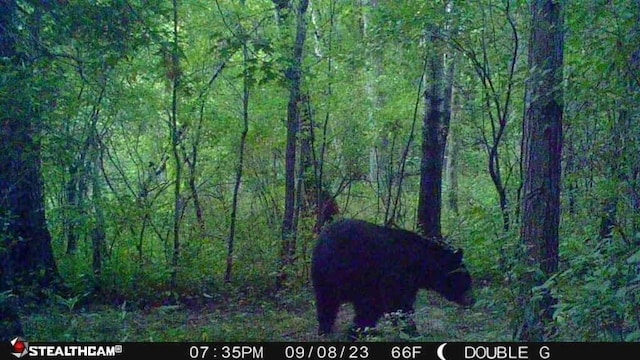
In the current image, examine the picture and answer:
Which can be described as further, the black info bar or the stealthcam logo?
the stealthcam logo

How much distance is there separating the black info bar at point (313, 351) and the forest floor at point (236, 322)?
1.97ft

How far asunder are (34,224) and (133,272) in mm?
1599

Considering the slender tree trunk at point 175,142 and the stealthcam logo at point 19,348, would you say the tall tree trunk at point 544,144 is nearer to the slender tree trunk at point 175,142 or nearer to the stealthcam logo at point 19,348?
the stealthcam logo at point 19,348

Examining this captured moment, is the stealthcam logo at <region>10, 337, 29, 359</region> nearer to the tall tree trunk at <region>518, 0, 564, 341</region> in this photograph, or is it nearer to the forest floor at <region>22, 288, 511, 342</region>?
the forest floor at <region>22, 288, 511, 342</region>

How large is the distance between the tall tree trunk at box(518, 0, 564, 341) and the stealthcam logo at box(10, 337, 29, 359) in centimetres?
449

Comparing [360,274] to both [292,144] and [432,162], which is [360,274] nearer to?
[292,144]

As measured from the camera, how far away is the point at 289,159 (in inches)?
450

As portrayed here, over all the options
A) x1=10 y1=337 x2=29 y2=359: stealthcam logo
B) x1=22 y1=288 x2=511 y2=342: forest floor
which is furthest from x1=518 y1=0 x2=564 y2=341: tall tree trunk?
x1=10 y1=337 x2=29 y2=359: stealthcam logo

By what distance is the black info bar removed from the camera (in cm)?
540

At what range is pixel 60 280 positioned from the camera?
10039mm

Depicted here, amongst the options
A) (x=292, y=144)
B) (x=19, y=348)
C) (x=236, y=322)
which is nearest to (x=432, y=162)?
(x=292, y=144)

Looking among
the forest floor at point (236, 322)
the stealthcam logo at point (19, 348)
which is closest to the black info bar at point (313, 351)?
the stealthcam logo at point (19, 348)

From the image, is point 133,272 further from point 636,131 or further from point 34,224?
point 636,131

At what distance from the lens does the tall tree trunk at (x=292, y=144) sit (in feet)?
36.6
